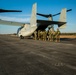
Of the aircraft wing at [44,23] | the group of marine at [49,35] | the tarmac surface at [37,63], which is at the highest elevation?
the aircraft wing at [44,23]

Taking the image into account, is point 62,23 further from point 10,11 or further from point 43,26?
point 10,11

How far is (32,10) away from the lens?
28641 mm

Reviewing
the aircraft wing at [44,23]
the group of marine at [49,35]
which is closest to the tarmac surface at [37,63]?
the group of marine at [49,35]

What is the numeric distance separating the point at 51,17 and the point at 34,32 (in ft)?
16.7

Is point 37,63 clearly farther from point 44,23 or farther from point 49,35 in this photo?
point 44,23

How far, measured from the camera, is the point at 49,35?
2780 cm

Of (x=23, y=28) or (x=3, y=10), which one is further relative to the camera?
(x=23, y=28)

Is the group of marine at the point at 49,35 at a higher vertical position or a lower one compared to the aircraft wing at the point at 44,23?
lower

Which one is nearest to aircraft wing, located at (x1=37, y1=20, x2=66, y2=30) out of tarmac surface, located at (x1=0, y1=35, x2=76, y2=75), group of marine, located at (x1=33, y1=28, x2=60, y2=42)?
group of marine, located at (x1=33, y1=28, x2=60, y2=42)

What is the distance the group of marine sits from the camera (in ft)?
85.0

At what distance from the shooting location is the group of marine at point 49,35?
25.9 metres

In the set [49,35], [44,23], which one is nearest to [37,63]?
[49,35]

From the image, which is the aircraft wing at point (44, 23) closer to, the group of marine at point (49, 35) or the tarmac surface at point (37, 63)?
the group of marine at point (49, 35)

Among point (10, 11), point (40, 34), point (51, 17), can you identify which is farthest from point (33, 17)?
point (10, 11)
